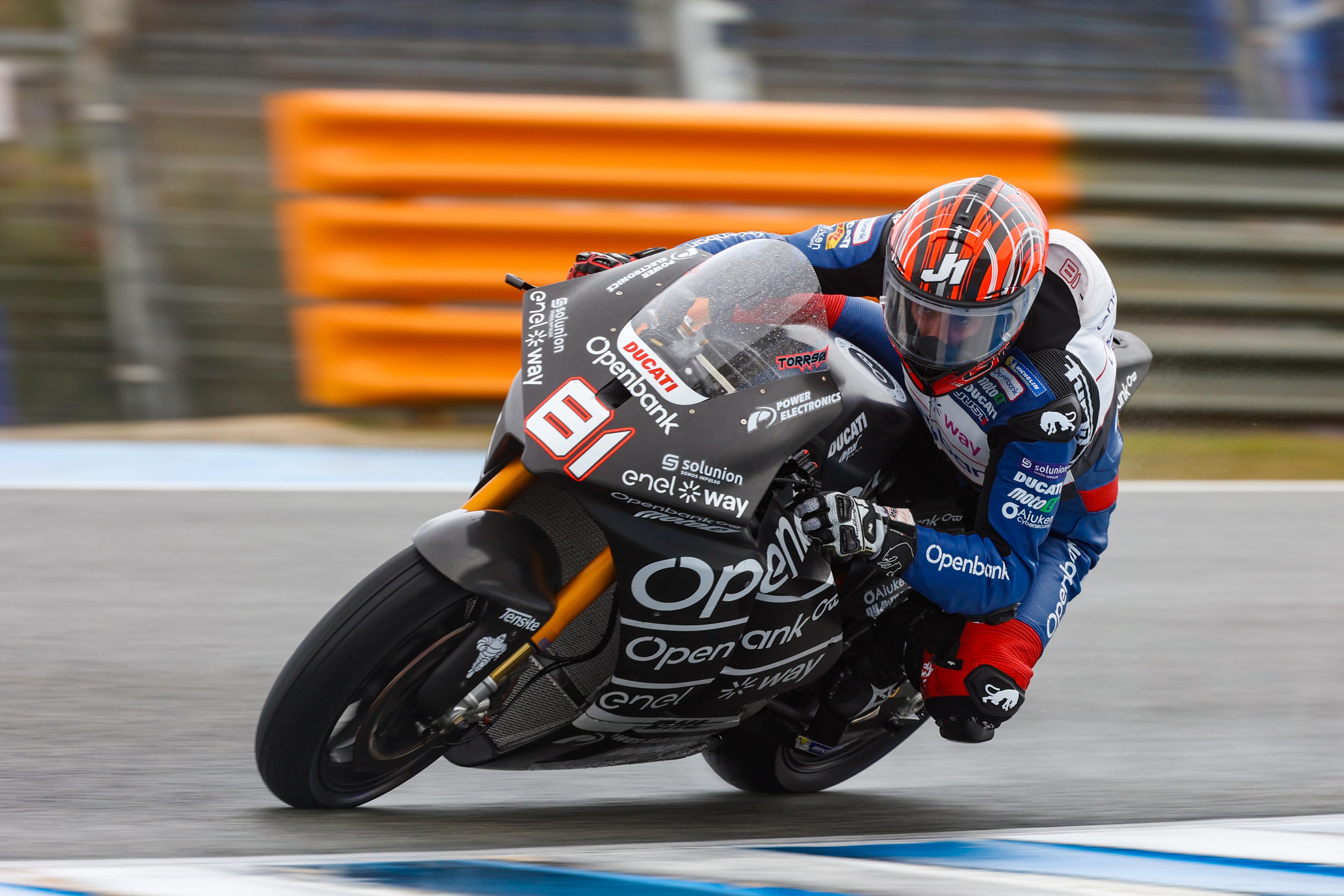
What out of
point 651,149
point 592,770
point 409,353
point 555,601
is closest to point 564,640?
point 555,601

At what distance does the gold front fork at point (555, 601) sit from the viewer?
8.51ft

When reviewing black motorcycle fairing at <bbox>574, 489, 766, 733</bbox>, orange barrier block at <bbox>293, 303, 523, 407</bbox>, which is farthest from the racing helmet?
orange barrier block at <bbox>293, 303, 523, 407</bbox>

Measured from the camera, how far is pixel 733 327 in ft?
8.75

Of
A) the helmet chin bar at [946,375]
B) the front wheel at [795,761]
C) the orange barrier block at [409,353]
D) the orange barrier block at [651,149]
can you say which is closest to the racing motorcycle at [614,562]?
the helmet chin bar at [946,375]

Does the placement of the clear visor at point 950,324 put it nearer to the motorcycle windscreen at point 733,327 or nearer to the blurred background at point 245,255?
the motorcycle windscreen at point 733,327

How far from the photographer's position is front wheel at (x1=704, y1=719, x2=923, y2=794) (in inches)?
132

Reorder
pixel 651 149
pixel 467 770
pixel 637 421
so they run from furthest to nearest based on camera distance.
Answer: pixel 651 149, pixel 467 770, pixel 637 421

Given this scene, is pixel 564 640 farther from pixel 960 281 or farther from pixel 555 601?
pixel 960 281

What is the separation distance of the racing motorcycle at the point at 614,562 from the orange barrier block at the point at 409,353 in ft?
11.7

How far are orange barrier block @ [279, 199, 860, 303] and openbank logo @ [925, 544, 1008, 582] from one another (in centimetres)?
356

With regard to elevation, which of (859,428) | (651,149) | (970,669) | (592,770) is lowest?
(592,770)

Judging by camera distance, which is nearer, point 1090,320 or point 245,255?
point 1090,320

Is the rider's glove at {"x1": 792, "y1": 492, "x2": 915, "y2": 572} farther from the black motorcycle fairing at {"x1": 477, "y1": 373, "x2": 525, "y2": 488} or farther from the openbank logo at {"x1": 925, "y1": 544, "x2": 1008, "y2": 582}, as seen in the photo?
the black motorcycle fairing at {"x1": 477, "y1": 373, "x2": 525, "y2": 488}

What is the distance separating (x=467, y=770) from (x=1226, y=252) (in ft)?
16.4
